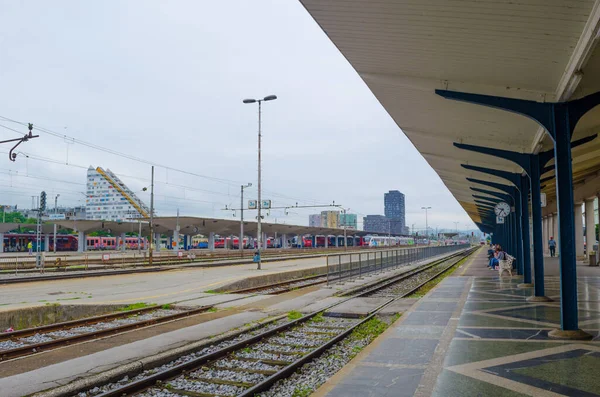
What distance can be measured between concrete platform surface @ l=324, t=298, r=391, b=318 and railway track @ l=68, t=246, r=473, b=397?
1753mm

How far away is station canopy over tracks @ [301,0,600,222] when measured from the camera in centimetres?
662

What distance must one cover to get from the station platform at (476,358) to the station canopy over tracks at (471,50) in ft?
14.2

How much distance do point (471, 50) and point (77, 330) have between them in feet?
33.6

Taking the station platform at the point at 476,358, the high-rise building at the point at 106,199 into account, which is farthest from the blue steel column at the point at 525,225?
the high-rise building at the point at 106,199

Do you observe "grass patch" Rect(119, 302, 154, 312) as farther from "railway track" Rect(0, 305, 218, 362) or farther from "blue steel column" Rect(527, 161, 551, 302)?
"blue steel column" Rect(527, 161, 551, 302)

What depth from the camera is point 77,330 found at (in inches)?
431

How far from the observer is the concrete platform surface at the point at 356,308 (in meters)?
12.5

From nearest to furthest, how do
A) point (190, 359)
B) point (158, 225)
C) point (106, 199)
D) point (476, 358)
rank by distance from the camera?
point (476, 358) → point (190, 359) → point (158, 225) → point (106, 199)

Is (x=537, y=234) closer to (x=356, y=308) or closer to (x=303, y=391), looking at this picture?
(x=356, y=308)

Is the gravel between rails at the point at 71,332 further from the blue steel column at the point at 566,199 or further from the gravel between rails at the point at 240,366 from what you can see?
the blue steel column at the point at 566,199

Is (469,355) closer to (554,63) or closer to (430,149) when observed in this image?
(554,63)

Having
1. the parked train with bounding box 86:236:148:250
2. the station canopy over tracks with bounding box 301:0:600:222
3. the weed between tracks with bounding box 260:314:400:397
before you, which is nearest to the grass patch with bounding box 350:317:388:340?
the weed between tracks with bounding box 260:314:400:397

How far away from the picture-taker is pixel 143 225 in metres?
64.8

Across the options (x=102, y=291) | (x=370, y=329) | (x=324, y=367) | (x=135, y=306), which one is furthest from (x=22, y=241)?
(x=324, y=367)
